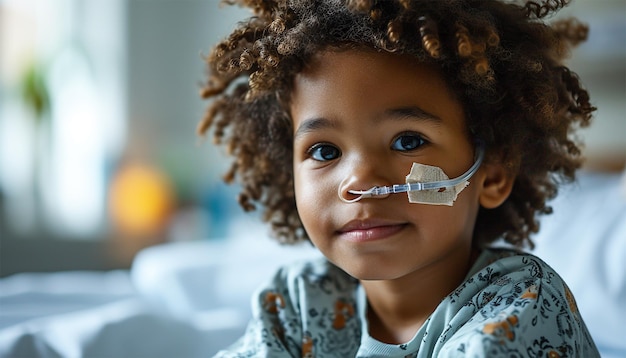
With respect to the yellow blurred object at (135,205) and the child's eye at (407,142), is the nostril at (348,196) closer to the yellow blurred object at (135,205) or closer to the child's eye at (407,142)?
the child's eye at (407,142)

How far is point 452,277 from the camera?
1100 mm

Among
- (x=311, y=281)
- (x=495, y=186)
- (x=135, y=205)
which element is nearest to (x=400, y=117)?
(x=495, y=186)

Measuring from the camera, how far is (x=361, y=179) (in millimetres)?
968

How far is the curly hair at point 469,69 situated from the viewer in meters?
0.97

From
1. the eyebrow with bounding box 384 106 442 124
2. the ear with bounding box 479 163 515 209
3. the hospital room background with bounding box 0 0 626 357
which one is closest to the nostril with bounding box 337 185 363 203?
the eyebrow with bounding box 384 106 442 124

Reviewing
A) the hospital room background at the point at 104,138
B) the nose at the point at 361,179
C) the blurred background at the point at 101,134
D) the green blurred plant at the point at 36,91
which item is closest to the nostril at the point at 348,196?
the nose at the point at 361,179

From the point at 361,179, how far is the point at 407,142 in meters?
0.08

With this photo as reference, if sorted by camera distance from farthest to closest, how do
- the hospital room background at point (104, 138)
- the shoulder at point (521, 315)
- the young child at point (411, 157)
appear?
the hospital room background at point (104, 138), the young child at point (411, 157), the shoulder at point (521, 315)

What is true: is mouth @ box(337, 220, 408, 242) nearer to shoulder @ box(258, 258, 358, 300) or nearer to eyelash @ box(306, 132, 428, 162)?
eyelash @ box(306, 132, 428, 162)

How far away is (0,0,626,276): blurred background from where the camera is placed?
3494 mm

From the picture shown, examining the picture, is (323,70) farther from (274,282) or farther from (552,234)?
(552,234)

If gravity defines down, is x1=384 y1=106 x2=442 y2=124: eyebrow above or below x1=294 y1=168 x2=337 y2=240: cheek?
above

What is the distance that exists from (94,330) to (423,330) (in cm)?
58

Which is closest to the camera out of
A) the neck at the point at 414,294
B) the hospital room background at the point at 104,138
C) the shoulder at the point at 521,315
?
the shoulder at the point at 521,315
